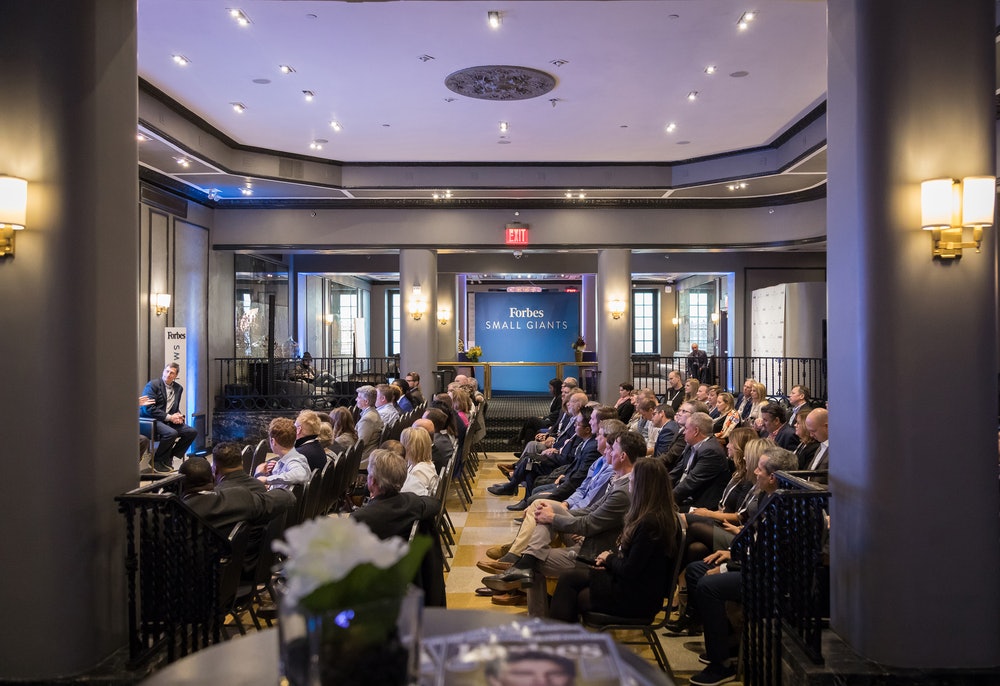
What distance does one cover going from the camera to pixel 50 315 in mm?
3277

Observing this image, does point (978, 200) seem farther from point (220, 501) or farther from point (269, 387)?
point (269, 387)

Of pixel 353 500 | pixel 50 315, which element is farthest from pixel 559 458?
pixel 50 315

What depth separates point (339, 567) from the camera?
1447 mm

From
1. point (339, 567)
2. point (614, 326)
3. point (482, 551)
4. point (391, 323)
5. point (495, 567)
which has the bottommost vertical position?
point (482, 551)

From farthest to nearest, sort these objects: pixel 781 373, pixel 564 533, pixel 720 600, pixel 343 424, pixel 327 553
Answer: pixel 781 373 < pixel 343 424 < pixel 564 533 < pixel 720 600 < pixel 327 553

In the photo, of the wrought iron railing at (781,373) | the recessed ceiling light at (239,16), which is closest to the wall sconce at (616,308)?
the wrought iron railing at (781,373)

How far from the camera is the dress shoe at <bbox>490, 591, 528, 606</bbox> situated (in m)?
4.99

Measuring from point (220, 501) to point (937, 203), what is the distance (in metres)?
3.59

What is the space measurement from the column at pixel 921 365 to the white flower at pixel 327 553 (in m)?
2.57

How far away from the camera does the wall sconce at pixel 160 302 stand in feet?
36.2

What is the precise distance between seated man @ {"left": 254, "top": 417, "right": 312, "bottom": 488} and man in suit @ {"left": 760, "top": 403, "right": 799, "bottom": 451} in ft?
12.6

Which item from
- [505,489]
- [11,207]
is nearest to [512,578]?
[11,207]

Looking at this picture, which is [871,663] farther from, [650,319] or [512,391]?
[650,319]

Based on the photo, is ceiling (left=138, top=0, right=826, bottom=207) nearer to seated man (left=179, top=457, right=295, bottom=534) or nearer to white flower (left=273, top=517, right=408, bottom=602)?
seated man (left=179, top=457, right=295, bottom=534)
